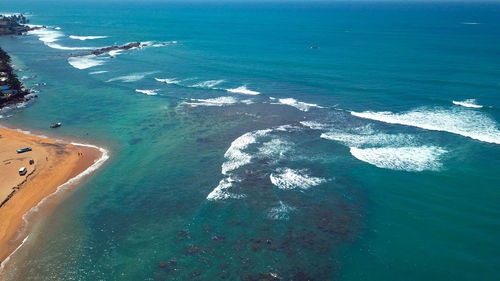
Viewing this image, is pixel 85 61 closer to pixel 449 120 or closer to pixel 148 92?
pixel 148 92

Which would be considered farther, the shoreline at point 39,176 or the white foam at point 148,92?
the white foam at point 148,92

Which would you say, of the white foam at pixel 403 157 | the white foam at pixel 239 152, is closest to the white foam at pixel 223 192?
the white foam at pixel 239 152

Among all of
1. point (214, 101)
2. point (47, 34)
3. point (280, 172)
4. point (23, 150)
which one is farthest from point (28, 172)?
point (47, 34)

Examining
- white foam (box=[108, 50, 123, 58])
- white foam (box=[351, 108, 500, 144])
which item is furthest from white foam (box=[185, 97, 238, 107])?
white foam (box=[108, 50, 123, 58])

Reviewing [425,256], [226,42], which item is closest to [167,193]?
[425,256]

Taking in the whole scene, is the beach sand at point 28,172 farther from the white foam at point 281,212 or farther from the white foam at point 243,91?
the white foam at point 243,91

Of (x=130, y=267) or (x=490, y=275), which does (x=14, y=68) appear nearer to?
(x=130, y=267)
